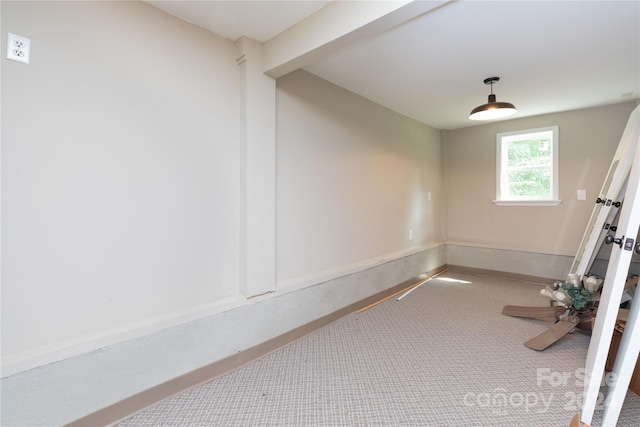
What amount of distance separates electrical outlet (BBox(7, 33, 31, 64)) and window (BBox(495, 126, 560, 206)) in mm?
5028

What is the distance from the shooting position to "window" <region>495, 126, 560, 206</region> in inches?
154

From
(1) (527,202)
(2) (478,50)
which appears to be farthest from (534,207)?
(2) (478,50)

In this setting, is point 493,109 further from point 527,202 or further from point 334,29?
point 527,202

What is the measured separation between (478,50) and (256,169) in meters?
1.95

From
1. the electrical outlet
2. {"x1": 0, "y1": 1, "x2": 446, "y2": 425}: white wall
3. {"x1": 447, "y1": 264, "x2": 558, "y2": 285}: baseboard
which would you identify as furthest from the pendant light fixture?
the electrical outlet

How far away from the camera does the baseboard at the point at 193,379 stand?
4.90 ft

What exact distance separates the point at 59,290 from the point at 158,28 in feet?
5.13

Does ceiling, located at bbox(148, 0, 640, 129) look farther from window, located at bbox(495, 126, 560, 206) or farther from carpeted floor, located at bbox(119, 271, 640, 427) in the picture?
carpeted floor, located at bbox(119, 271, 640, 427)

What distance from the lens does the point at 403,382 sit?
5.98 feet

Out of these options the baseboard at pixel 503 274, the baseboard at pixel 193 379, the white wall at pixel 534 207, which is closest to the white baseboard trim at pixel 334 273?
the baseboard at pixel 193 379

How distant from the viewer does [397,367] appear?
1.99m

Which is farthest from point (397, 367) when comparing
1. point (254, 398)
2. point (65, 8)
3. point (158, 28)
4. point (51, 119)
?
point (65, 8)

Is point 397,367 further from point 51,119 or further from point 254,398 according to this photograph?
point 51,119

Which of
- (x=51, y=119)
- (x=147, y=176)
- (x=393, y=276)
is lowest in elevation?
(x=393, y=276)
